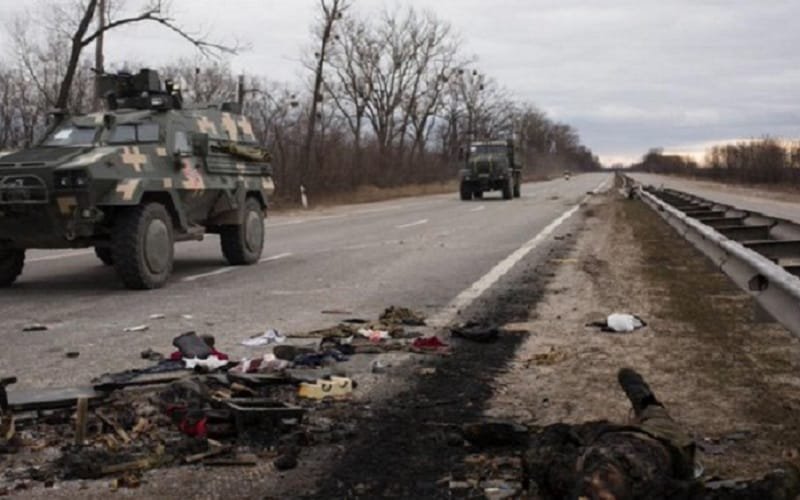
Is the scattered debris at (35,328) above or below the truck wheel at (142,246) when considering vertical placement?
below

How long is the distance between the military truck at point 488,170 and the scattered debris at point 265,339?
33028 mm

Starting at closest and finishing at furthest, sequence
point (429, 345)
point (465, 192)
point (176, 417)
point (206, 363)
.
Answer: point (176, 417) → point (206, 363) → point (429, 345) → point (465, 192)

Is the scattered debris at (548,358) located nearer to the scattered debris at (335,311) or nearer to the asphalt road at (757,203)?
the scattered debris at (335,311)

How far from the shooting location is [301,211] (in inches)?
1282

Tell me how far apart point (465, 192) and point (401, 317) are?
3279 cm

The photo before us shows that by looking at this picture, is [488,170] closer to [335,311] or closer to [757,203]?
[757,203]

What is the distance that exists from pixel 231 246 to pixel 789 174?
58054 millimetres

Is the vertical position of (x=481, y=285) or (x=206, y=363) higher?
(x=206, y=363)

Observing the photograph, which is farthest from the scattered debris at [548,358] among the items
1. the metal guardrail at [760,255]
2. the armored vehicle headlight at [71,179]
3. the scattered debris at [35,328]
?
the armored vehicle headlight at [71,179]

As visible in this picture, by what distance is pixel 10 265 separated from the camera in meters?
10.7

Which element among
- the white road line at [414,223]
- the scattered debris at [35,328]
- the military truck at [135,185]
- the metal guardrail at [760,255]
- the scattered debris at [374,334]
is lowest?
the white road line at [414,223]

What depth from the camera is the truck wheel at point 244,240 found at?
41.7 feet

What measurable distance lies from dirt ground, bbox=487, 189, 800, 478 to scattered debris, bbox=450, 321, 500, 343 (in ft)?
0.90

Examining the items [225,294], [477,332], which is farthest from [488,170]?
[477,332]
